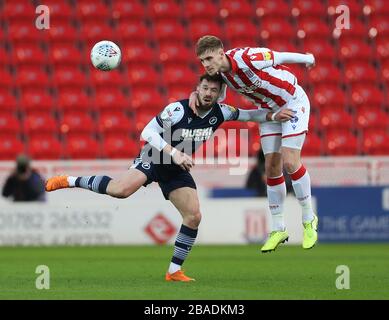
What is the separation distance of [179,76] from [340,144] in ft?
12.1

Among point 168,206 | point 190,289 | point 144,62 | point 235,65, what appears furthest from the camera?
point 144,62

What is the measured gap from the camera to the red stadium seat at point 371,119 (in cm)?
2002

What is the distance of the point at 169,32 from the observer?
21375 mm

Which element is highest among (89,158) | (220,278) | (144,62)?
(144,62)

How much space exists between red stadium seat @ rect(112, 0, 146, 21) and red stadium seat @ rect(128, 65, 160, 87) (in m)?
1.33

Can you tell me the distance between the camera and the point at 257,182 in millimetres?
17516

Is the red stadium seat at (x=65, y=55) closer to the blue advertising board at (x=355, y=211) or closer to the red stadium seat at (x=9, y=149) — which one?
the red stadium seat at (x=9, y=149)

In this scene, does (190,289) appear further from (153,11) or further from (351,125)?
(153,11)

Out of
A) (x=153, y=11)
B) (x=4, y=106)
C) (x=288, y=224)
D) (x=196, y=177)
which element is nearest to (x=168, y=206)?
(x=196, y=177)

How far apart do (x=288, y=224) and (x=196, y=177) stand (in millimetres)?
1911

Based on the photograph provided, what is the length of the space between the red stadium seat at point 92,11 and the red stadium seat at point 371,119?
586cm

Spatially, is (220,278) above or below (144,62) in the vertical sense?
below

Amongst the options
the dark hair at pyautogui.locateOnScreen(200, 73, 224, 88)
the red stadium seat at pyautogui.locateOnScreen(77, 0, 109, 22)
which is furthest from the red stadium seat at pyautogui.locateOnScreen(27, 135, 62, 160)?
the dark hair at pyautogui.locateOnScreen(200, 73, 224, 88)

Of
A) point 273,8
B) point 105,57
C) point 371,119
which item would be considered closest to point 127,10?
point 273,8
